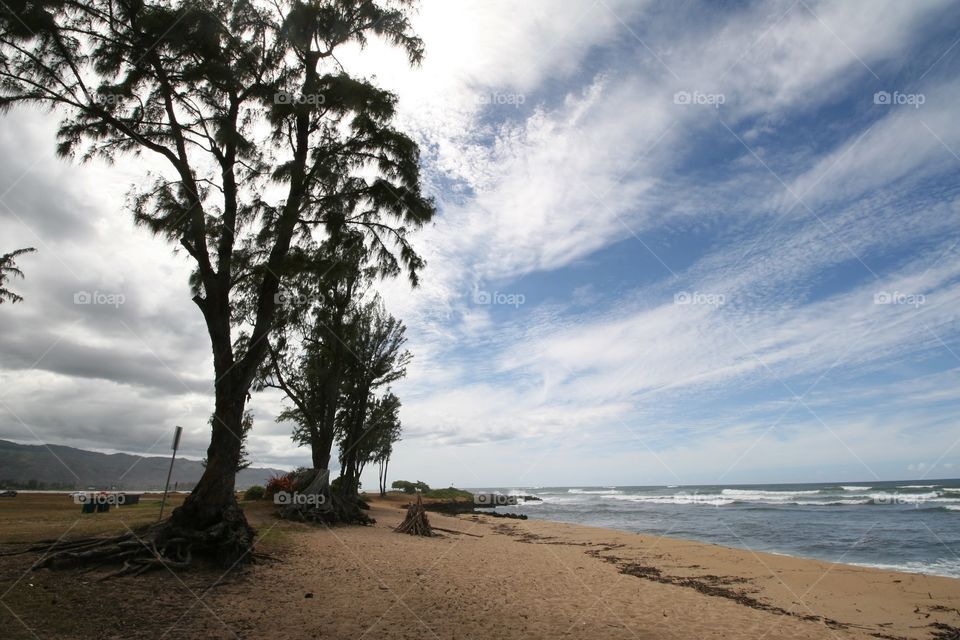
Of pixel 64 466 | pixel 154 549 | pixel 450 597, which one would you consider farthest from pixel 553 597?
pixel 64 466

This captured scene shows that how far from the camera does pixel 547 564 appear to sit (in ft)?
46.5

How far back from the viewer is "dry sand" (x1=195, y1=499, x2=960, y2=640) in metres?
6.98

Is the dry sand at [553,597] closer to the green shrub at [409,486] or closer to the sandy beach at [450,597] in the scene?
the sandy beach at [450,597]

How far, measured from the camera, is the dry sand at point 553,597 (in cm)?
698

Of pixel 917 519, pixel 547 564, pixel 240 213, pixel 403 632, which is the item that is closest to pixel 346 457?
pixel 547 564

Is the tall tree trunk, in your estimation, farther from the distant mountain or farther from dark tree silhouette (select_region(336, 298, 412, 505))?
the distant mountain

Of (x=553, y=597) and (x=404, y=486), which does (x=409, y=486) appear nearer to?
(x=404, y=486)

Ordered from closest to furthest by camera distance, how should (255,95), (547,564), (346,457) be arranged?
(255,95) < (547,564) < (346,457)

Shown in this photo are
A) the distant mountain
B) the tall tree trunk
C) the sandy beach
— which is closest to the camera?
the sandy beach

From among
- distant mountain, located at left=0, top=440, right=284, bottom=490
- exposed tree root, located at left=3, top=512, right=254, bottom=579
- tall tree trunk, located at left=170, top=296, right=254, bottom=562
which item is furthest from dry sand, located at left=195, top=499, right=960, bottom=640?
distant mountain, located at left=0, top=440, right=284, bottom=490

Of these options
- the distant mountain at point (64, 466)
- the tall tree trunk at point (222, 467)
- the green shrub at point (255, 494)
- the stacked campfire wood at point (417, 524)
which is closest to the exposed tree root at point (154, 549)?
the tall tree trunk at point (222, 467)

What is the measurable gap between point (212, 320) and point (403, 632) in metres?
7.06

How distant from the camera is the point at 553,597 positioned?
31.2 feet

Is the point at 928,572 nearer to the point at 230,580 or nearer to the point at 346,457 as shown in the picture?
the point at 230,580
